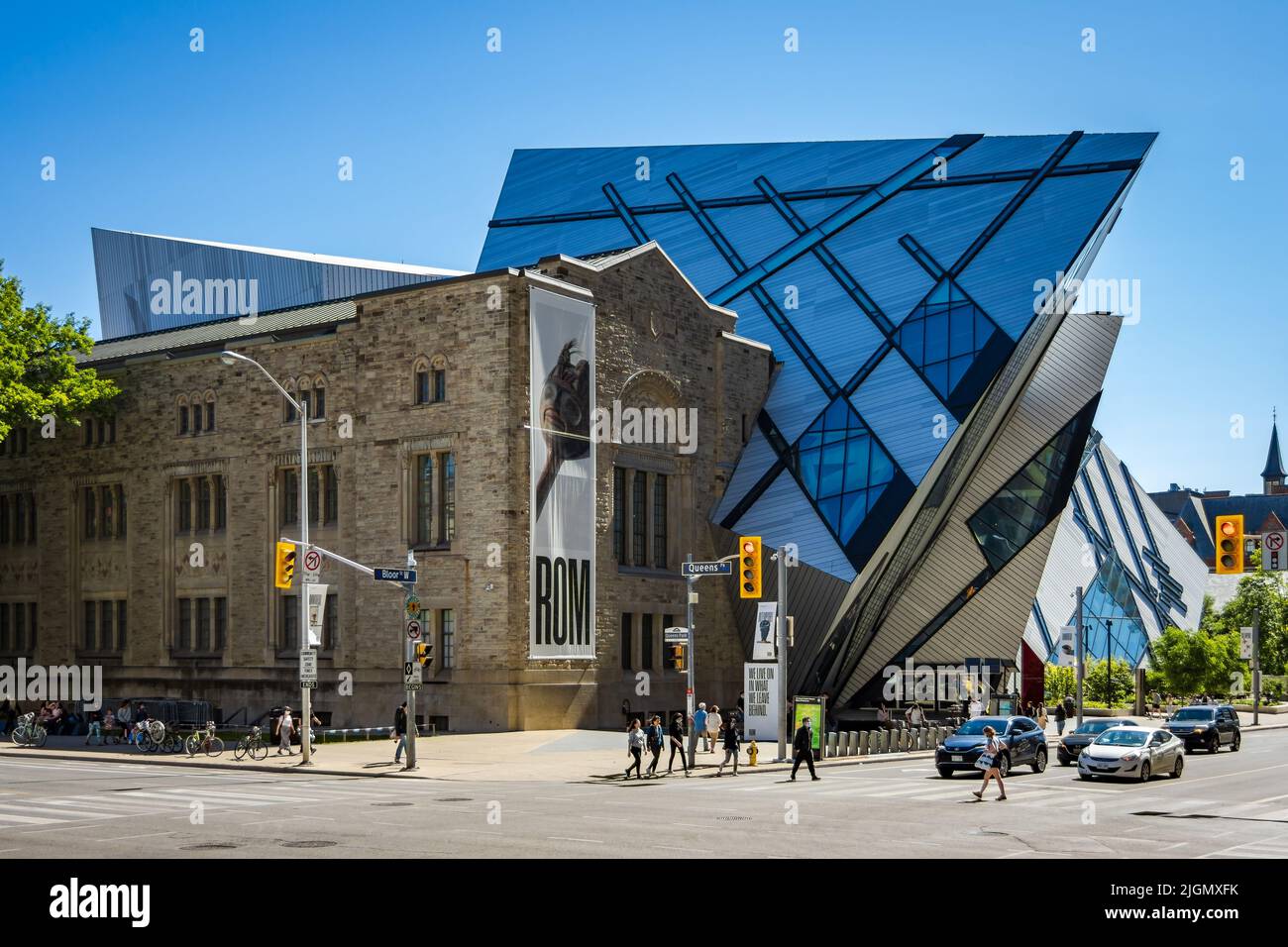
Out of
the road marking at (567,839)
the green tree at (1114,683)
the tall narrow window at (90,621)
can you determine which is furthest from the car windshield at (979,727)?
the green tree at (1114,683)

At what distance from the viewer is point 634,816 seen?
2481 cm

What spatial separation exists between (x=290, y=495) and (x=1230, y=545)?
37.0m

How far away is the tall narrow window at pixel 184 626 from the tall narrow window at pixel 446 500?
14.8 m

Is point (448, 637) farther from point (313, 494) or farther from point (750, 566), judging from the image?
point (750, 566)

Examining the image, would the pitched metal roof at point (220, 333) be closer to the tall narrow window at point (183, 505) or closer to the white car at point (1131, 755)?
the tall narrow window at point (183, 505)

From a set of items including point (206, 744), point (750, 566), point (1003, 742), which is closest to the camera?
point (1003, 742)

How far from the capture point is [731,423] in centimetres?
6156

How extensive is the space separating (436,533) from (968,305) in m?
24.5

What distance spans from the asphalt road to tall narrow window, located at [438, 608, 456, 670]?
13772 mm

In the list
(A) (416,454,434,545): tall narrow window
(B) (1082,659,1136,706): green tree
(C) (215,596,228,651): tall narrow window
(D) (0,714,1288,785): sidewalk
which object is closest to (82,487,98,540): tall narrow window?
(C) (215,596,228,651): tall narrow window

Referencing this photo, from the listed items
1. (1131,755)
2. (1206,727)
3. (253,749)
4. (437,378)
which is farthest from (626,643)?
(1131,755)

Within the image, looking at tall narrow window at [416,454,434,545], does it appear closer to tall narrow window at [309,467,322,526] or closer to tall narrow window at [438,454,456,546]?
tall narrow window at [438,454,456,546]

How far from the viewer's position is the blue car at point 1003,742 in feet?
115
